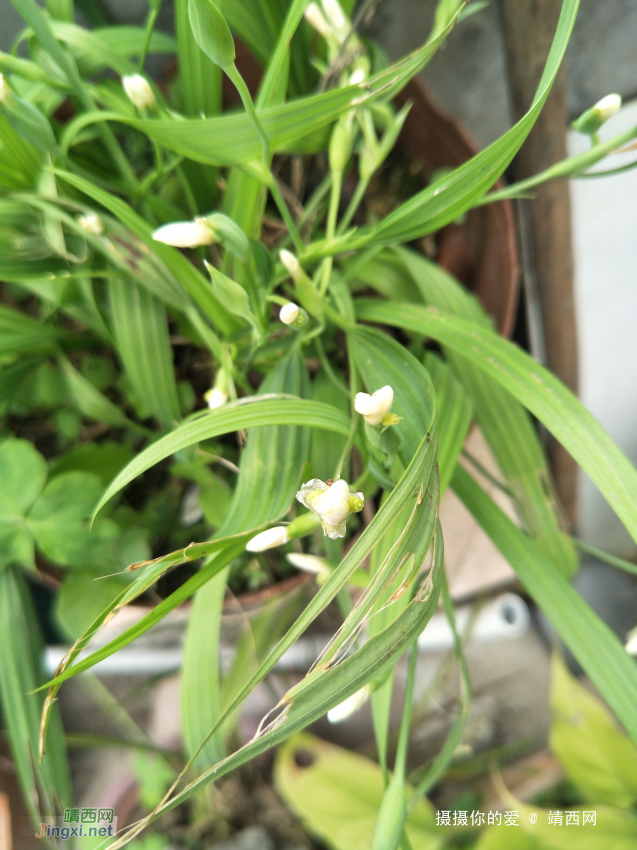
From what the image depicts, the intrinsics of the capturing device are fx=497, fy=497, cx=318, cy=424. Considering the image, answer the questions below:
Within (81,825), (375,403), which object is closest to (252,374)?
(375,403)

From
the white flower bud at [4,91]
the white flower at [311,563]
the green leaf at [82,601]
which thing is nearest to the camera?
the white flower bud at [4,91]

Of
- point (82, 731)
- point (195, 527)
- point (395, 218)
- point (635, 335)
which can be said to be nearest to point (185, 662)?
point (195, 527)

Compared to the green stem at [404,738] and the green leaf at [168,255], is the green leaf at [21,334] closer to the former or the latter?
the green leaf at [168,255]

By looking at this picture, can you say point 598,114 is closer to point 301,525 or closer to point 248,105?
point 248,105

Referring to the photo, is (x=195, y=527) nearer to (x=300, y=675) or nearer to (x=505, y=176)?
(x=300, y=675)

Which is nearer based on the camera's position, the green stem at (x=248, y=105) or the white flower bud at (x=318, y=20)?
the green stem at (x=248, y=105)

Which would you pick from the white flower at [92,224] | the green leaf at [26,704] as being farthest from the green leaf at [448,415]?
the green leaf at [26,704]

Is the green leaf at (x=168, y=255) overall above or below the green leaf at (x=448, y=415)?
above

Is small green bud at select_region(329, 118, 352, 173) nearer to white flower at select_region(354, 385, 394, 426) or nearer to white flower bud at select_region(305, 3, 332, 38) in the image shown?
white flower bud at select_region(305, 3, 332, 38)
